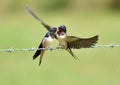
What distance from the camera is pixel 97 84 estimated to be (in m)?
9.94

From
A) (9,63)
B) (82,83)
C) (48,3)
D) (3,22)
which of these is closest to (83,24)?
(3,22)

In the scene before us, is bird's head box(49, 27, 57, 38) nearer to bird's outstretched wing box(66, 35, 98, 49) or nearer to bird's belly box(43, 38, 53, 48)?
bird's belly box(43, 38, 53, 48)

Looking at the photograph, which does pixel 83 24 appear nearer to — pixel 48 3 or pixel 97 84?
pixel 48 3

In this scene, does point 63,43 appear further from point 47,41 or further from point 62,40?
point 47,41

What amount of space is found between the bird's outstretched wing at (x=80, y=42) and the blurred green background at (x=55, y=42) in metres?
5.10

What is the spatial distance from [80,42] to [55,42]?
28.2 ft

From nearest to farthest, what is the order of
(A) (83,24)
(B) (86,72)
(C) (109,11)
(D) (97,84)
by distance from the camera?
(D) (97,84) → (B) (86,72) → (A) (83,24) → (C) (109,11)

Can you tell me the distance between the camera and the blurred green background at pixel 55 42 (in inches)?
418

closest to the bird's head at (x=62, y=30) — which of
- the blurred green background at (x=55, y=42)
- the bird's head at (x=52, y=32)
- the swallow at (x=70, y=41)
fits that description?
the swallow at (x=70, y=41)

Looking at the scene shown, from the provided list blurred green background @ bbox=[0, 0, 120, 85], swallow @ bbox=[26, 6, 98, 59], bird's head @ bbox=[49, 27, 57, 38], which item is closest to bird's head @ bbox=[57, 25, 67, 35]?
swallow @ bbox=[26, 6, 98, 59]

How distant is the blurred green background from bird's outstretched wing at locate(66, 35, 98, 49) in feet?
16.7

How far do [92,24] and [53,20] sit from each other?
0.98 metres

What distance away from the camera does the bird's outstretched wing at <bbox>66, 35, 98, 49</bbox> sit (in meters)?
4.64

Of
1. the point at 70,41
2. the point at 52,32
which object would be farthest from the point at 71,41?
the point at 52,32
